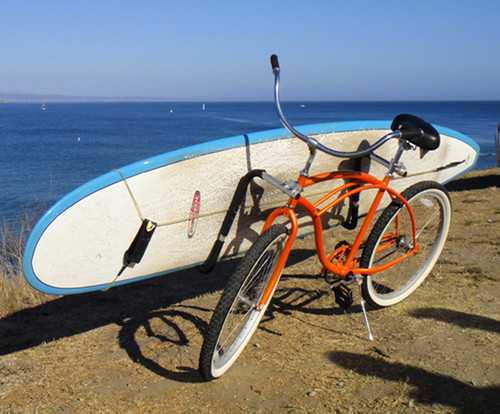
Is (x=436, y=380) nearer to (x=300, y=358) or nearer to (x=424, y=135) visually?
(x=300, y=358)

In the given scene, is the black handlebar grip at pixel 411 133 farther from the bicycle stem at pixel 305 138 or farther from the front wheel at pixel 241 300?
the front wheel at pixel 241 300

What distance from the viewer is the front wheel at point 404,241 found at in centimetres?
329

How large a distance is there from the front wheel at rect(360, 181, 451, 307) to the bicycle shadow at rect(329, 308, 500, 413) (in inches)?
18.8

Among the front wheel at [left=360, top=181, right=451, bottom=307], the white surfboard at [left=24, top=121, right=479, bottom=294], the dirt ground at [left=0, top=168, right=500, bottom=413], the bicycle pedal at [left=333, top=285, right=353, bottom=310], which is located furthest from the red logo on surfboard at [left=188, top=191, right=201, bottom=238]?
the front wheel at [left=360, top=181, right=451, bottom=307]

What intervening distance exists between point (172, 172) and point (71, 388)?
1.45m

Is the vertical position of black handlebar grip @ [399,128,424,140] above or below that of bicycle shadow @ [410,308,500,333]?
above

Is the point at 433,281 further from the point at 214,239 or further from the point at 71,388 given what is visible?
the point at 71,388

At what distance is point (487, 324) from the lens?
3.22m

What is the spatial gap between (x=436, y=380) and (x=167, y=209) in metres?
1.90

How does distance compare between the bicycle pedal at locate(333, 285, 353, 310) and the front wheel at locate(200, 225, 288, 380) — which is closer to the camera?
the front wheel at locate(200, 225, 288, 380)

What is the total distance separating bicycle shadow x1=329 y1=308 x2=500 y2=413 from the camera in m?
2.47

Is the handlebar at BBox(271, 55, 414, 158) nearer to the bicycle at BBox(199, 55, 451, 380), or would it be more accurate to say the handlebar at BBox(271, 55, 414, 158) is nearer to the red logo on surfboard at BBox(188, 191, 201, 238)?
the bicycle at BBox(199, 55, 451, 380)

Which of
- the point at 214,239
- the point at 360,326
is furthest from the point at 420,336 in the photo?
the point at 214,239

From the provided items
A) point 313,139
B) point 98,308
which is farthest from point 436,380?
point 98,308
